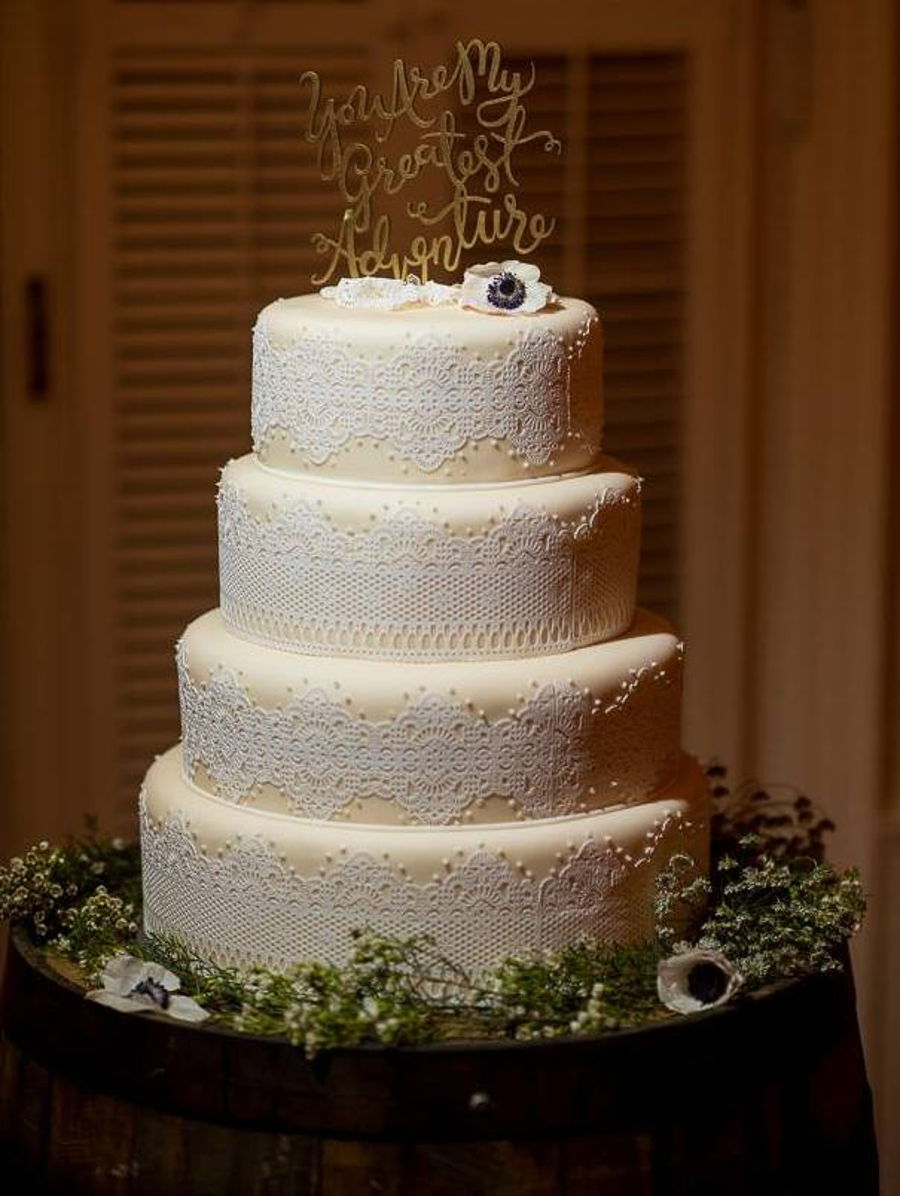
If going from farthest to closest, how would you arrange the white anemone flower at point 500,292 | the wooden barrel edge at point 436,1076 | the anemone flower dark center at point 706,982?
the white anemone flower at point 500,292, the anemone flower dark center at point 706,982, the wooden barrel edge at point 436,1076

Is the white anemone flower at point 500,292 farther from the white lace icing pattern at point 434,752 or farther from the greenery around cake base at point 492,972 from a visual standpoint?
the greenery around cake base at point 492,972

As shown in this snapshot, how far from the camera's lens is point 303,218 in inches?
144

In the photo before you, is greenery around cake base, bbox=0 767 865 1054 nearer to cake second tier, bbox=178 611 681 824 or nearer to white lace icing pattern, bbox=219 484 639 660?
cake second tier, bbox=178 611 681 824

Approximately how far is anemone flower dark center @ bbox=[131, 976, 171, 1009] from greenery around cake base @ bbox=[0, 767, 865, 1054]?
1.2 inches

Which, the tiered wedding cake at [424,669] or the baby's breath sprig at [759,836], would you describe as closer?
the tiered wedding cake at [424,669]

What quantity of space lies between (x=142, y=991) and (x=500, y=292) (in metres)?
0.74

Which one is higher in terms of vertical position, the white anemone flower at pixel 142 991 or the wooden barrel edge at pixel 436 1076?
the white anemone flower at pixel 142 991

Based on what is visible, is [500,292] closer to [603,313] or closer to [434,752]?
[434,752]

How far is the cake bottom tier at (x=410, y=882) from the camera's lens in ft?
6.54

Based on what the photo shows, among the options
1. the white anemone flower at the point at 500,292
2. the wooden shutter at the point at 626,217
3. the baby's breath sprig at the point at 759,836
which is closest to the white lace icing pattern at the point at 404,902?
the baby's breath sprig at the point at 759,836

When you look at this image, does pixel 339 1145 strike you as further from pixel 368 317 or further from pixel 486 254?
pixel 486 254

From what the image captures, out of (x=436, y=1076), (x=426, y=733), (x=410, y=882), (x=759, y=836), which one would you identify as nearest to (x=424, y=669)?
(x=426, y=733)

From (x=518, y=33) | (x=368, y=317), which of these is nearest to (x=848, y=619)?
(x=518, y=33)

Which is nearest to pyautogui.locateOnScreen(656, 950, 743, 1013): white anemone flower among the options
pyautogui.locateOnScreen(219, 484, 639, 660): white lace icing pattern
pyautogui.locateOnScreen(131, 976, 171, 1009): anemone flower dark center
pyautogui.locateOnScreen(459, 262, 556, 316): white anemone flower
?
pyautogui.locateOnScreen(219, 484, 639, 660): white lace icing pattern
